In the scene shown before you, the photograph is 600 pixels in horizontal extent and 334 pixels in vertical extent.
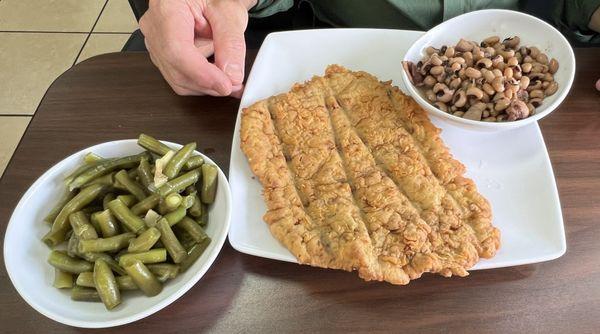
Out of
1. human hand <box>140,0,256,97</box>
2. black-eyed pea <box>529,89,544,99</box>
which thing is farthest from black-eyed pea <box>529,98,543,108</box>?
human hand <box>140,0,256,97</box>

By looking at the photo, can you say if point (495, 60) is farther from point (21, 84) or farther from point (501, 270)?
point (21, 84)

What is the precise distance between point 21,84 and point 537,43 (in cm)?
325

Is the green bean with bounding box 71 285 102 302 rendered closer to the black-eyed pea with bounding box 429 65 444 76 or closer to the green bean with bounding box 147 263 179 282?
the green bean with bounding box 147 263 179 282

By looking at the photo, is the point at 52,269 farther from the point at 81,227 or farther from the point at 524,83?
the point at 524,83

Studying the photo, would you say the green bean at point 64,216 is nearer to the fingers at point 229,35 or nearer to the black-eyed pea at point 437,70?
the fingers at point 229,35

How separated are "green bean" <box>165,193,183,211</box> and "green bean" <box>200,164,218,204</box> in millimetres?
75

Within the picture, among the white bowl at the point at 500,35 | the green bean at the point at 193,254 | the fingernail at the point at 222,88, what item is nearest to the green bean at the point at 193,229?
the green bean at the point at 193,254

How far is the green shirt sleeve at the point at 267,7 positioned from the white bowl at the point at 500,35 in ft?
2.10

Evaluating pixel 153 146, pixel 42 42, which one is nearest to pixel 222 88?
pixel 153 146

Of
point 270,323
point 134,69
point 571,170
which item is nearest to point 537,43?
point 571,170

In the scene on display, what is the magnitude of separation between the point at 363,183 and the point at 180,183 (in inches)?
17.5

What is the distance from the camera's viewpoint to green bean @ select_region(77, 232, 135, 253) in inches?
39.8

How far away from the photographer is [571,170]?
134cm

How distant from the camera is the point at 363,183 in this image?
1228mm
